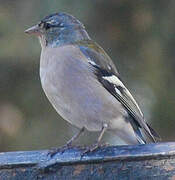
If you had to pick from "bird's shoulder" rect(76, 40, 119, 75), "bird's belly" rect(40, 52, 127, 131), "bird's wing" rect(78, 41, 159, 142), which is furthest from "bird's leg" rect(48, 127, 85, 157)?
"bird's shoulder" rect(76, 40, 119, 75)

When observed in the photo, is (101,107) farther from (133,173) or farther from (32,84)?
(133,173)

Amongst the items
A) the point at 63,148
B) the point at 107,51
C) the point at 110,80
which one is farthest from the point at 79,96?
the point at 107,51

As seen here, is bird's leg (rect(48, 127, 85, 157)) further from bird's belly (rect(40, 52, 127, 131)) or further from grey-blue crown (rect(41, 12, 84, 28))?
grey-blue crown (rect(41, 12, 84, 28))

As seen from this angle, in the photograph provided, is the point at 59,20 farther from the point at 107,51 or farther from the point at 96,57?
the point at 107,51

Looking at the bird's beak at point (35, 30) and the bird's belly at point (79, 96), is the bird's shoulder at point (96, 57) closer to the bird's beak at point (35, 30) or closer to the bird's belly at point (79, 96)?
the bird's belly at point (79, 96)

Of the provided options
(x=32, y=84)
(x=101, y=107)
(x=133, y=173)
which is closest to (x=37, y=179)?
(x=133, y=173)
